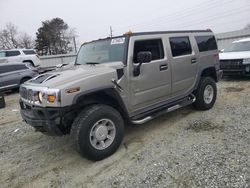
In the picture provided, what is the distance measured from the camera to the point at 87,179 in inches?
127

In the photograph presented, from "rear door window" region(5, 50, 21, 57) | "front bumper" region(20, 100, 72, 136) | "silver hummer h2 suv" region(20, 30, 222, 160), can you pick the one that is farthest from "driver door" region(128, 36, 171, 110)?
"rear door window" region(5, 50, 21, 57)

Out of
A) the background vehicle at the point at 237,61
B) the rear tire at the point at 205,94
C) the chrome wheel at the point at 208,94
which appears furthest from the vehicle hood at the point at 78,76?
the background vehicle at the point at 237,61

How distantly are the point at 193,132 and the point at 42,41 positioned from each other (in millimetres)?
48486

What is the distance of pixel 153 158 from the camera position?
3609 mm

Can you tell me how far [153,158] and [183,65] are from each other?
229 centimetres

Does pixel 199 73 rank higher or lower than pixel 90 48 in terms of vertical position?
lower

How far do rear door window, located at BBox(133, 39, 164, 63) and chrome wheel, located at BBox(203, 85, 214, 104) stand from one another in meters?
1.81

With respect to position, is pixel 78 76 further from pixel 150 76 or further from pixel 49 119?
pixel 150 76

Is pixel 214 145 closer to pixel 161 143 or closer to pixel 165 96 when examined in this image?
pixel 161 143

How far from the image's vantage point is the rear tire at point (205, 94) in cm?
557

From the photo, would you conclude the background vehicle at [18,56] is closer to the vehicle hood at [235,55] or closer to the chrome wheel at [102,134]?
the vehicle hood at [235,55]

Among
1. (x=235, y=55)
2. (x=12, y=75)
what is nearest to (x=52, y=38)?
(x=12, y=75)

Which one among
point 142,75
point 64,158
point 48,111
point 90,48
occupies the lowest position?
point 64,158

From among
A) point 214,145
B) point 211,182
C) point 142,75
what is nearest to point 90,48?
point 142,75
